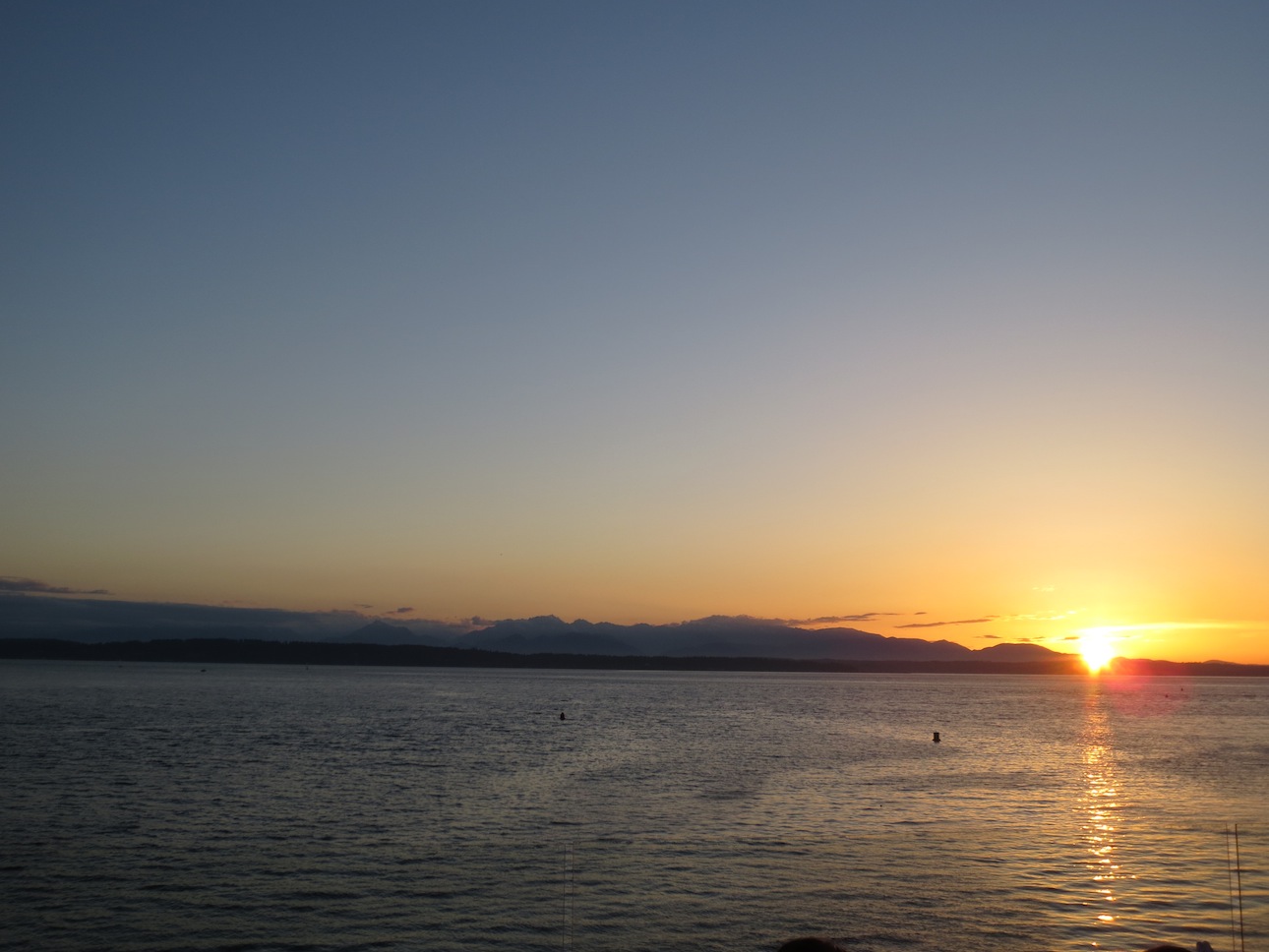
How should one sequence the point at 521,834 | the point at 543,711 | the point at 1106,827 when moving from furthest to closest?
the point at 543,711 < the point at 1106,827 < the point at 521,834

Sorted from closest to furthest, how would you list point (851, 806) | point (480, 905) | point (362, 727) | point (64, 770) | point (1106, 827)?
point (480, 905) → point (1106, 827) → point (851, 806) → point (64, 770) → point (362, 727)

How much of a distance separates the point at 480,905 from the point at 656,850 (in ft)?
28.0

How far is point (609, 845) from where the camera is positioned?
34.0 meters

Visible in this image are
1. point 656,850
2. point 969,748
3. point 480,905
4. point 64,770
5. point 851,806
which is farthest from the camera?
point 969,748

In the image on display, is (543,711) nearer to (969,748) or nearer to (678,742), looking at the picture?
(678,742)

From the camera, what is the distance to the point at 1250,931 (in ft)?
78.7

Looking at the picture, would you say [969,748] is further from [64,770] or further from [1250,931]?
[64,770]

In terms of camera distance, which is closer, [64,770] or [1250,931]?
[1250,931]

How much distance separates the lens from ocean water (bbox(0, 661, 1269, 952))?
24266 mm

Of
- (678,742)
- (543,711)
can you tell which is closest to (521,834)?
(678,742)

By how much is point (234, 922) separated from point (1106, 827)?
33203 mm

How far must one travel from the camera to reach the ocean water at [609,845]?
2427 centimetres

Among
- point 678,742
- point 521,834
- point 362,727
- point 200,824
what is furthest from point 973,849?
point 362,727

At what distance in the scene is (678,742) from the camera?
76250 millimetres
